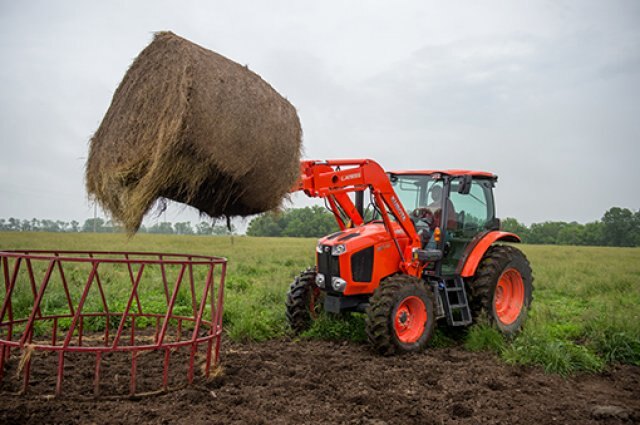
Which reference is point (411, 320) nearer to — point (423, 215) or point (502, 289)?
point (423, 215)

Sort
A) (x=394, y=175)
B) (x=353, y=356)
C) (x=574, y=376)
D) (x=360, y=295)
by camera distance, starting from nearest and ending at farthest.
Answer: (x=574, y=376)
(x=353, y=356)
(x=360, y=295)
(x=394, y=175)

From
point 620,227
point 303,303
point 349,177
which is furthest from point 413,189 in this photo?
point 620,227

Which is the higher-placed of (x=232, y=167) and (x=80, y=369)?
(x=232, y=167)

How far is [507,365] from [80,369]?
15.7 feet

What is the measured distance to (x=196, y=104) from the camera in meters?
5.02

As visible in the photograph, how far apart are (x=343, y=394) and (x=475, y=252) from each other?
3420mm

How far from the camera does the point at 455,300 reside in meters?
8.17

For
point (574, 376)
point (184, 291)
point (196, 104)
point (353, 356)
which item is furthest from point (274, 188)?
point (184, 291)

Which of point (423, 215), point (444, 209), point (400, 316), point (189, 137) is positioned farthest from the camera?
point (423, 215)

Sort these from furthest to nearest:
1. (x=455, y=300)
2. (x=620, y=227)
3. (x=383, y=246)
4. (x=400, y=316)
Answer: (x=620, y=227), (x=455, y=300), (x=383, y=246), (x=400, y=316)

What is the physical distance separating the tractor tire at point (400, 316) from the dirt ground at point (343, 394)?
0.20m

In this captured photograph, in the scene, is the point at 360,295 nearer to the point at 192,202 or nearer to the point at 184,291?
the point at 192,202

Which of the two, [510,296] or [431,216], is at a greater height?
[431,216]

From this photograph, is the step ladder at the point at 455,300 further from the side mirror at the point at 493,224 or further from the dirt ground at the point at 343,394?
the side mirror at the point at 493,224
